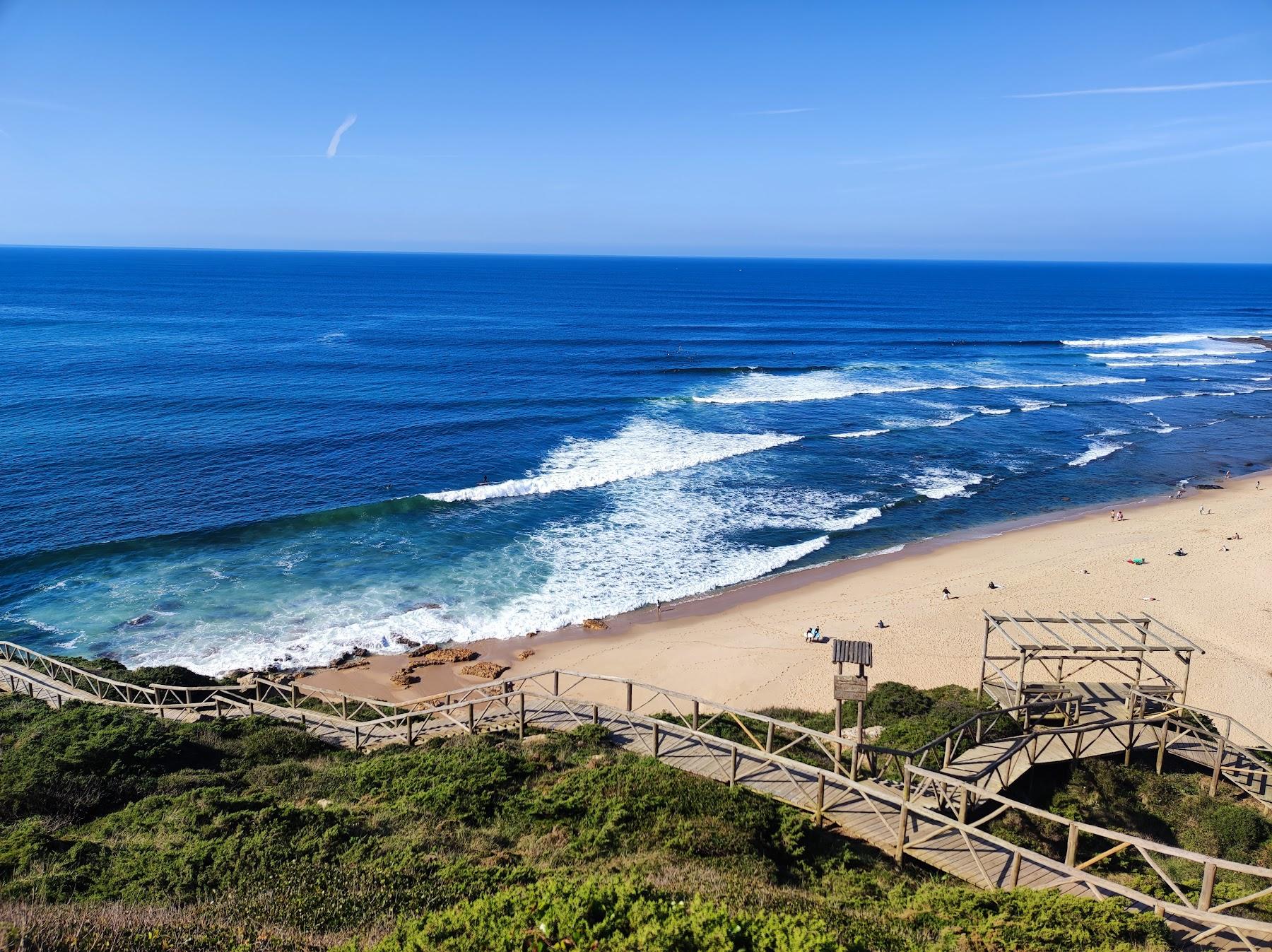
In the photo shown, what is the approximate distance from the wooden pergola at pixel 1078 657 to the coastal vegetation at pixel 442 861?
776cm

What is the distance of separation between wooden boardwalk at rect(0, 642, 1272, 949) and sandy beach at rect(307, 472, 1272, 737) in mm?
3870

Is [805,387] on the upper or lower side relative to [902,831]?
Result: upper

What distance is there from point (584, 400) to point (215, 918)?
165 feet

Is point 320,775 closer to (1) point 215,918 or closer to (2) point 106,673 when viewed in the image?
(1) point 215,918

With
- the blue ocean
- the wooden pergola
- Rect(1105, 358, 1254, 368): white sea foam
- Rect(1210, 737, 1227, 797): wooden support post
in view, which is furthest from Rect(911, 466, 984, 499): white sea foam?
Rect(1105, 358, 1254, 368): white sea foam

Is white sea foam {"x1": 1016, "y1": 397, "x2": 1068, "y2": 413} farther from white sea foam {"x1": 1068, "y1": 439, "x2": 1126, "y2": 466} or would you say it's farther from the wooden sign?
the wooden sign

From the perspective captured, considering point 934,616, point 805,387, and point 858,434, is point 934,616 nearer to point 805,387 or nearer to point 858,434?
point 858,434

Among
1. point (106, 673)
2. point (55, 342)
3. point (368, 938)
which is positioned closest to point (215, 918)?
point (368, 938)

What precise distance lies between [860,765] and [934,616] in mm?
17205

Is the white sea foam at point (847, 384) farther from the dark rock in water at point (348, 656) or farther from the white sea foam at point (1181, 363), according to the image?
the dark rock in water at point (348, 656)

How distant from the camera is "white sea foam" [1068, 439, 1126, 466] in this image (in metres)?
47.7

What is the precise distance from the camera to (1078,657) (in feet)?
54.6

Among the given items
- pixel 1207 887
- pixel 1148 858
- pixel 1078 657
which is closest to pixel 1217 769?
pixel 1078 657

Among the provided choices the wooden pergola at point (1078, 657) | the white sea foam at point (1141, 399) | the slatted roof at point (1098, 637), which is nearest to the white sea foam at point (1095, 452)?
the white sea foam at point (1141, 399)
